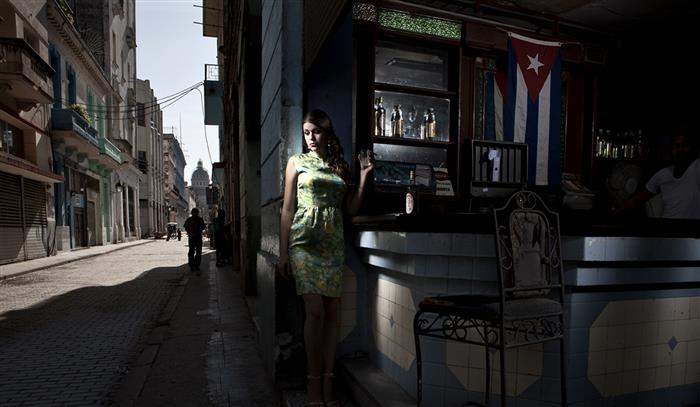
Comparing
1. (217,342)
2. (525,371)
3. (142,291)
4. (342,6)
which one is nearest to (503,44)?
(342,6)

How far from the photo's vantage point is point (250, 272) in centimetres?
718

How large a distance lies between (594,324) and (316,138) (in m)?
2.14

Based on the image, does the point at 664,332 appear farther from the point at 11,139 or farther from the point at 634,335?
the point at 11,139

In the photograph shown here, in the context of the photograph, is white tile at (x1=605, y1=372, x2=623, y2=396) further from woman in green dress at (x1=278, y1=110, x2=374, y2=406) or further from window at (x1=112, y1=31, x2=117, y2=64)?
window at (x1=112, y1=31, x2=117, y2=64)

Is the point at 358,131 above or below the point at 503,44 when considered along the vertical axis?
below

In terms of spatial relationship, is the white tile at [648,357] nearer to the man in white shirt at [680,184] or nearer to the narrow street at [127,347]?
the man in white shirt at [680,184]

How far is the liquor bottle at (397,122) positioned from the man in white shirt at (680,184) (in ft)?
8.09

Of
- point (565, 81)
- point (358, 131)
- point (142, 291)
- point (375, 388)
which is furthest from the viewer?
point (142, 291)

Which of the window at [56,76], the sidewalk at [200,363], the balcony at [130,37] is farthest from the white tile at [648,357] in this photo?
the balcony at [130,37]

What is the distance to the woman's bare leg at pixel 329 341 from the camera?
108 inches

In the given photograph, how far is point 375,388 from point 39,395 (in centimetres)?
294

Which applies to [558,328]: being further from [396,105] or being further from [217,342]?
[217,342]

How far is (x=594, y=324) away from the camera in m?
2.31

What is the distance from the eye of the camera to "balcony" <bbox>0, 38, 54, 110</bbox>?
13656 millimetres
